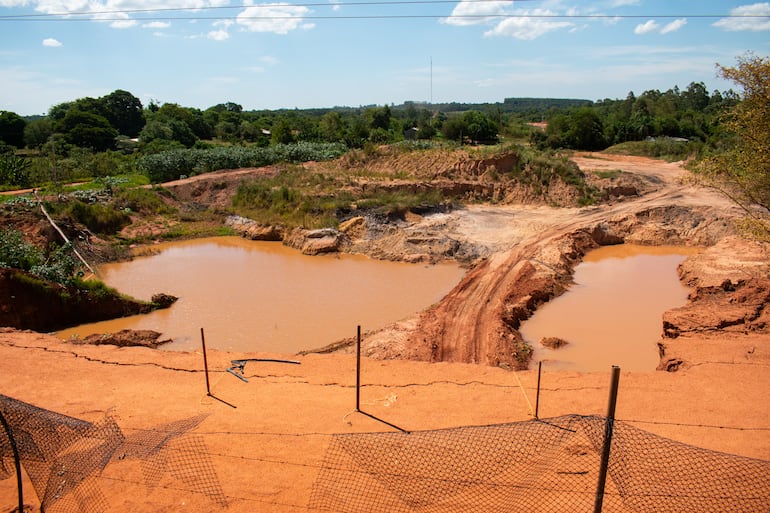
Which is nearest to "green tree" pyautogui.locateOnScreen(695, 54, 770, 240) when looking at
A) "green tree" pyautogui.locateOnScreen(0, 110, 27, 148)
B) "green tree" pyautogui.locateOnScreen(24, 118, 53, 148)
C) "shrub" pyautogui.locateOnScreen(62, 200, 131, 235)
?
"shrub" pyautogui.locateOnScreen(62, 200, 131, 235)

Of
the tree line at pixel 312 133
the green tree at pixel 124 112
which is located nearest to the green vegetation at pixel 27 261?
the tree line at pixel 312 133

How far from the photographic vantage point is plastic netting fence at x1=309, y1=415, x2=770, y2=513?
544 centimetres

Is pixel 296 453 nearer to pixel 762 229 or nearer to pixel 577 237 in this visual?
pixel 762 229

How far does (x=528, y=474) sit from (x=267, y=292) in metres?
12.7

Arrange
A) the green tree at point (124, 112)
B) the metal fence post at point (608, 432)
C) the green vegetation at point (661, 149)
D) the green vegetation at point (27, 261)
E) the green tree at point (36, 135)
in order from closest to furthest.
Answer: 1. the metal fence post at point (608, 432)
2. the green vegetation at point (27, 261)
3. the green vegetation at point (661, 149)
4. the green tree at point (36, 135)
5. the green tree at point (124, 112)

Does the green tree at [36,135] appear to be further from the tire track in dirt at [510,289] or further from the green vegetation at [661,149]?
the green vegetation at [661,149]

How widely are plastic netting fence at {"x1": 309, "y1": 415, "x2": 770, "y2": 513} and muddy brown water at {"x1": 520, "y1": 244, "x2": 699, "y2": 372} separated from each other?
5.77 m

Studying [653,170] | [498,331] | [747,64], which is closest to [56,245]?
[498,331]

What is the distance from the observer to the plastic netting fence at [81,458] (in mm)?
5910

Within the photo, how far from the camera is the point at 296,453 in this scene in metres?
6.70

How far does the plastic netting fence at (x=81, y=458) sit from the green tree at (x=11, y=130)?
5363cm

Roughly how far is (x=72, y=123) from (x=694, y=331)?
5503cm

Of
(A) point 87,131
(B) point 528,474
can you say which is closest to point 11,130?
(A) point 87,131

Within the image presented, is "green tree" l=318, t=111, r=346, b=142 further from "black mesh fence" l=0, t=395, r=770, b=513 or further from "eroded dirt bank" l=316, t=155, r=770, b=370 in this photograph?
"black mesh fence" l=0, t=395, r=770, b=513
